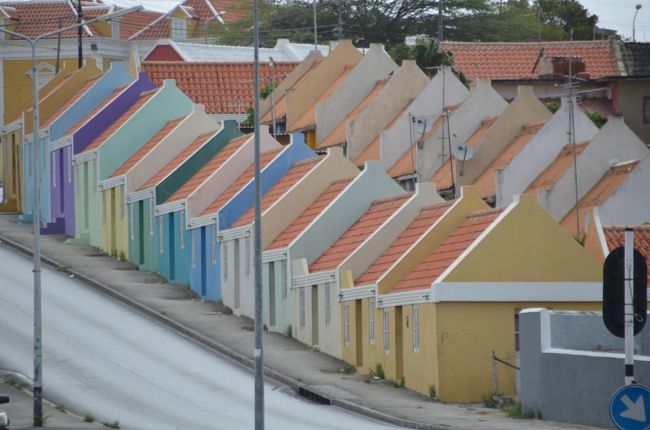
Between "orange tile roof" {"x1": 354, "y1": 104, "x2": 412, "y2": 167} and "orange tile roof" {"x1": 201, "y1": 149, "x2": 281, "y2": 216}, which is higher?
"orange tile roof" {"x1": 354, "y1": 104, "x2": 412, "y2": 167}

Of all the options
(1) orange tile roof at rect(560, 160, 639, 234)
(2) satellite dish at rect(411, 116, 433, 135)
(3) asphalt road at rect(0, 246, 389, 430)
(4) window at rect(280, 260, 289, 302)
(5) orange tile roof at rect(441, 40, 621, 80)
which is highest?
(5) orange tile roof at rect(441, 40, 621, 80)

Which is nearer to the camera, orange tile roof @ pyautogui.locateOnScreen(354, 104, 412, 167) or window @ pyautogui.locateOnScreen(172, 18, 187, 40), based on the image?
orange tile roof @ pyautogui.locateOnScreen(354, 104, 412, 167)

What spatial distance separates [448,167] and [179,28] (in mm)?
51903

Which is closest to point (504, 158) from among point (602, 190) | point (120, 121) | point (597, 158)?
point (597, 158)

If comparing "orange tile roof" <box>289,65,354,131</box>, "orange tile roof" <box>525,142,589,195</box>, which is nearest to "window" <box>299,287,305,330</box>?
"orange tile roof" <box>525,142,589,195</box>

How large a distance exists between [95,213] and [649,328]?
3080cm

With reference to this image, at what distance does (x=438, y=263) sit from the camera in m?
43.6

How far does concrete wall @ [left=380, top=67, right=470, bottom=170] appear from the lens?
225ft

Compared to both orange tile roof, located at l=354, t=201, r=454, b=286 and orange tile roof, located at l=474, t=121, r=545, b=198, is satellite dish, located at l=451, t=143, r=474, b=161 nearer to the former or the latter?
orange tile roof, located at l=474, t=121, r=545, b=198

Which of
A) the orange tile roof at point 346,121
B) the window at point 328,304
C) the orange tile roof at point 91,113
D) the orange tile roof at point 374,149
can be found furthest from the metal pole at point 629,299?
the orange tile roof at point 346,121

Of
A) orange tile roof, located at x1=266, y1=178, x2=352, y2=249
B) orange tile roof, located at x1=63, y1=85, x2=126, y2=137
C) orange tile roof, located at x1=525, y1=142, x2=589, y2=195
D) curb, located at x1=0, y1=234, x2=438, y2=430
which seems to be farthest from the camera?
orange tile roof, located at x1=63, y1=85, x2=126, y2=137

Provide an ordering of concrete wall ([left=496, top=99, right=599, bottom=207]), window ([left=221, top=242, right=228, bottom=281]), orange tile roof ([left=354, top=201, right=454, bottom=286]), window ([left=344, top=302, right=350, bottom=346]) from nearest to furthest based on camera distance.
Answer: orange tile roof ([left=354, top=201, right=454, bottom=286]), window ([left=344, top=302, right=350, bottom=346]), window ([left=221, top=242, right=228, bottom=281]), concrete wall ([left=496, top=99, right=599, bottom=207])

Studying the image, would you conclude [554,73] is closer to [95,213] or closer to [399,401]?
[95,213]

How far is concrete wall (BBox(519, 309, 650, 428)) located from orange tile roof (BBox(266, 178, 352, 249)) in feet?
42.5
